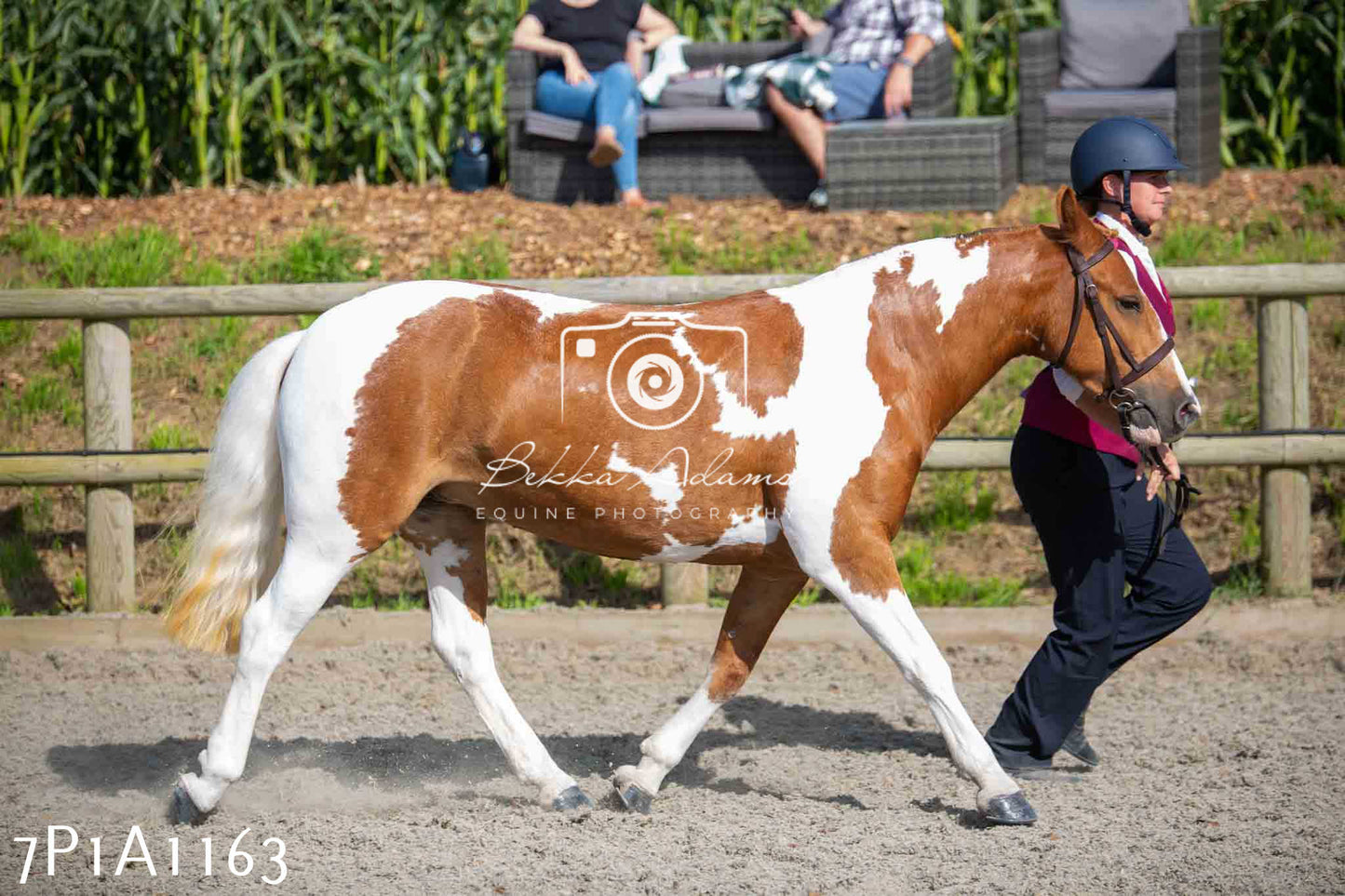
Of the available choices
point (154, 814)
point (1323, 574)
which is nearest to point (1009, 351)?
point (154, 814)

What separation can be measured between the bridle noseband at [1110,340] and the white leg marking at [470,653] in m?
1.78

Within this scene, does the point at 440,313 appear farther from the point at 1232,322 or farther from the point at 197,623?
the point at 1232,322

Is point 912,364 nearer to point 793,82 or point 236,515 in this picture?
point 236,515

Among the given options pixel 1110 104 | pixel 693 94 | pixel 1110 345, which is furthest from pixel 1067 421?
pixel 693 94

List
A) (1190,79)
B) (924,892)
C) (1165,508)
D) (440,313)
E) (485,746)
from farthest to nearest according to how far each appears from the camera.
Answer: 1. (1190,79)
2. (485,746)
3. (1165,508)
4. (440,313)
5. (924,892)

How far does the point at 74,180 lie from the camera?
935cm

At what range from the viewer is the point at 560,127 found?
27.7ft

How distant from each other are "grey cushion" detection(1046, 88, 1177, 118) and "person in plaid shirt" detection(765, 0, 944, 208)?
32.1 inches

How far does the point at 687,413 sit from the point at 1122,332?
3.61 feet

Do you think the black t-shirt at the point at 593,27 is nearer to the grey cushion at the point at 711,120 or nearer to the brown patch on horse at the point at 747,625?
the grey cushion at the point at 711,120

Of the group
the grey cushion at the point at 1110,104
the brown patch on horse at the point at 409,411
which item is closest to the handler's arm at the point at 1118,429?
the brown patch on horse at the point at 409,411

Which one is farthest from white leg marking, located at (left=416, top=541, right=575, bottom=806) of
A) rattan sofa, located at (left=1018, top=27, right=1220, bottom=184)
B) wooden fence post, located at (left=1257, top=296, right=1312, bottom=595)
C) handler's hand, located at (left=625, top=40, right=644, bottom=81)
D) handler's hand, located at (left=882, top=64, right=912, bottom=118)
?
rattan sofa, located at (left=1018, top=27, right=1220, bottom=184)

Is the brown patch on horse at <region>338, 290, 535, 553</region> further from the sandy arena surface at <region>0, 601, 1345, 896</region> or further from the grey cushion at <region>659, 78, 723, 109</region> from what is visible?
the grey cushion at <region>659, 78, 723, 109</region>

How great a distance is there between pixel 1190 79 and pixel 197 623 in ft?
21.9
